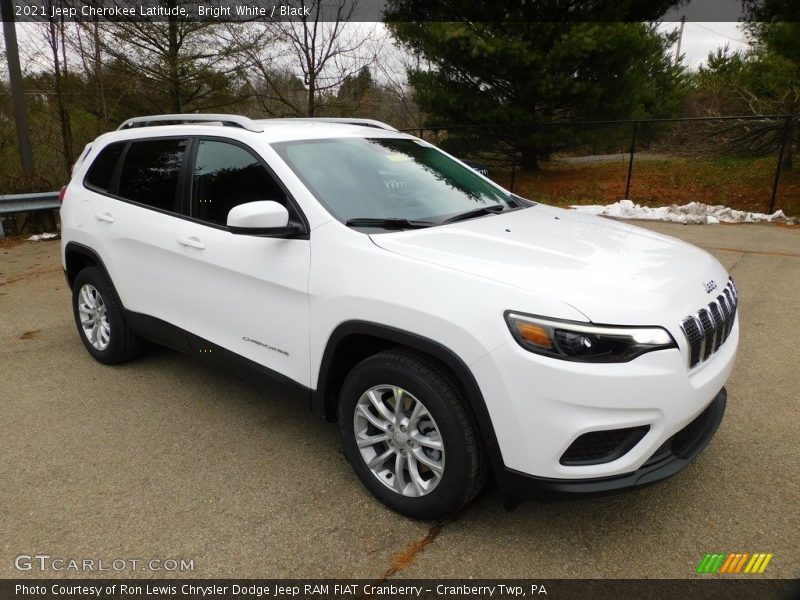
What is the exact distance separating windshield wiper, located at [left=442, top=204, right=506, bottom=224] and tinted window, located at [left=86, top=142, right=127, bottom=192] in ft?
8.58

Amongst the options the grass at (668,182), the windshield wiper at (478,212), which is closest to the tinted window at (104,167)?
the windshield wiper at (478,212)

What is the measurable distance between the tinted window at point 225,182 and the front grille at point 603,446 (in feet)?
6.12

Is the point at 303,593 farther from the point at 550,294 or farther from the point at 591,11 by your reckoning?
the point at 591,11

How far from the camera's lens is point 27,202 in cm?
945

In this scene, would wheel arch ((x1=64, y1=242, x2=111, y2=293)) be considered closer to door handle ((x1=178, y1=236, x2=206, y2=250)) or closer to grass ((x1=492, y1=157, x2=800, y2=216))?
door handle ((x1=178, y1=236, x2=206, y2=250))

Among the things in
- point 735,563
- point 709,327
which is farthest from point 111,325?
point 735,563

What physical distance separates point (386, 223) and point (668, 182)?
43.2 ft

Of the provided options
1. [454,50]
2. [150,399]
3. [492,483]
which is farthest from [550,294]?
[454,50]

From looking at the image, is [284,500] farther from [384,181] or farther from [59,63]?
[59,63]

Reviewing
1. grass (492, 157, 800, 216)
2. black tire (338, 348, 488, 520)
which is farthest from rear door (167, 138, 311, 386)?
grass (492, 157, 800, 216)

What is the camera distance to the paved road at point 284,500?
2.47 metres

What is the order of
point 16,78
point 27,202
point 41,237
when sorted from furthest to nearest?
point 16,78 < point 41,237 < point 27,202

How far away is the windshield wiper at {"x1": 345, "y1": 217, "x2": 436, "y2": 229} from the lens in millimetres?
2889

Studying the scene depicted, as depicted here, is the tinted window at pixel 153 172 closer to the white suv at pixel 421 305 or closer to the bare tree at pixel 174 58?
the white suv at pixel 421 305
